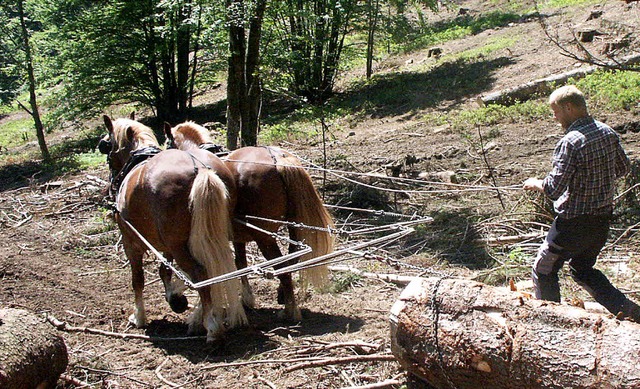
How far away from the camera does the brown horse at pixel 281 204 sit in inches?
248

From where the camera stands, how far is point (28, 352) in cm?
461

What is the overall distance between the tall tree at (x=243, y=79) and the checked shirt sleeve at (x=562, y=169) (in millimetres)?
6124

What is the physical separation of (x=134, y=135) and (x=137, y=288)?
1.71m

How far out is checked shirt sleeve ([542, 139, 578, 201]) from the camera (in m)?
4.47

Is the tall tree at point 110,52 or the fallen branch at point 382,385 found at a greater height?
the tall tree at point 110,52

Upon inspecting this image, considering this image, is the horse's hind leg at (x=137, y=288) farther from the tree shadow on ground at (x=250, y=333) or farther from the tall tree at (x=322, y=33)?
the tall tree at (x=322, y=33)

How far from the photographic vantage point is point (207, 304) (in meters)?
5.89

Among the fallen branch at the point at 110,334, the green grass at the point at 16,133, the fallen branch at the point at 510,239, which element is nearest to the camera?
the fallen branch at the point at 110,334

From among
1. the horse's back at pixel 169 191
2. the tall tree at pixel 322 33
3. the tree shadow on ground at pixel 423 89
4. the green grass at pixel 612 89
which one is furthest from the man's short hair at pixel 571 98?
the tree shadow on ground at pixel 423 89

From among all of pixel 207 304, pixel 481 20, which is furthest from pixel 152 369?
pixel 481 20

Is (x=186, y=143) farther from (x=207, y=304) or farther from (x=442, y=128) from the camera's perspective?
(x=442, y=128)

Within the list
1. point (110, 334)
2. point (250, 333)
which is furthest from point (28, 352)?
point (250, 333)

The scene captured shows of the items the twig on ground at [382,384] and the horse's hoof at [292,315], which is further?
the horse's hoof at [292,315]

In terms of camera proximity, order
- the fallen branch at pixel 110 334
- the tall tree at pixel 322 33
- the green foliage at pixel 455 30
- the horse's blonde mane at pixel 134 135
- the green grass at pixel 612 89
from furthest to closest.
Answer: the green foliage at pixel 455 30 < the tall tree at pixel 322 33 < the green grass at pixel 612 89 < the horse's blonde mane at pixel 134 135 < the fallen branch at pixel 110 334
